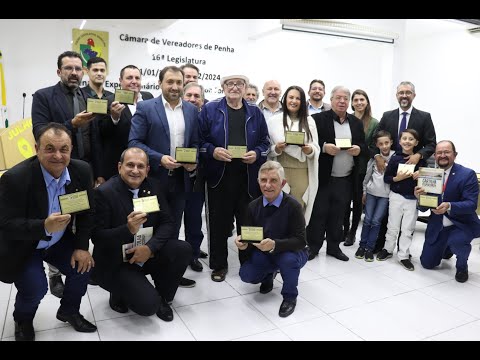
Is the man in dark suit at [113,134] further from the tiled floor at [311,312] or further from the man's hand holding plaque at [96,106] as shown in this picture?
the tiled floor at [311,312]

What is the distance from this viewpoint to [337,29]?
5.99 meters

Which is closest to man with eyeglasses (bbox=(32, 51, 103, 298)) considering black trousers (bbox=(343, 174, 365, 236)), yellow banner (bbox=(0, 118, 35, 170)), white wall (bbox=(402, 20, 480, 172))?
yellow banner (bbox=(0, 118, 35, 170))

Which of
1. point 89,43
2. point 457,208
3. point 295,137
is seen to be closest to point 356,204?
point 457,208

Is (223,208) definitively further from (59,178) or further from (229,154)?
(59,178)

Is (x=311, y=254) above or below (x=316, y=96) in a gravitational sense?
below

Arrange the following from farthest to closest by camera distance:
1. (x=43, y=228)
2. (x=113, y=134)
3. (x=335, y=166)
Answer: (x=335, y=166) → (x=113, y=134) → (x=43, y=228)

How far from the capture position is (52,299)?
9.29 feet

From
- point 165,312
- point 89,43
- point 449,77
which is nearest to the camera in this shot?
point 165,312

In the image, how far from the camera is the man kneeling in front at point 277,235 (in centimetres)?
274

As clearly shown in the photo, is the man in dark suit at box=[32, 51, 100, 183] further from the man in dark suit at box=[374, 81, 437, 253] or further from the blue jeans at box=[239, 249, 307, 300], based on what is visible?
the man in dark suit at box=[374, 81, 437, 253]

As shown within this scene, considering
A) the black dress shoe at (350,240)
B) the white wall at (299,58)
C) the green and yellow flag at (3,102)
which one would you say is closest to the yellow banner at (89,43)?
the white wall at (299,58)

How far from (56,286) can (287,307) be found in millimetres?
1681

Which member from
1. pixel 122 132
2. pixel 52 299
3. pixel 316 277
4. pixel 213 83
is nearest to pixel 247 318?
pixel 316 277

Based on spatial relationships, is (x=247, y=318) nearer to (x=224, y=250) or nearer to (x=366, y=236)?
(x=224, y=250)
